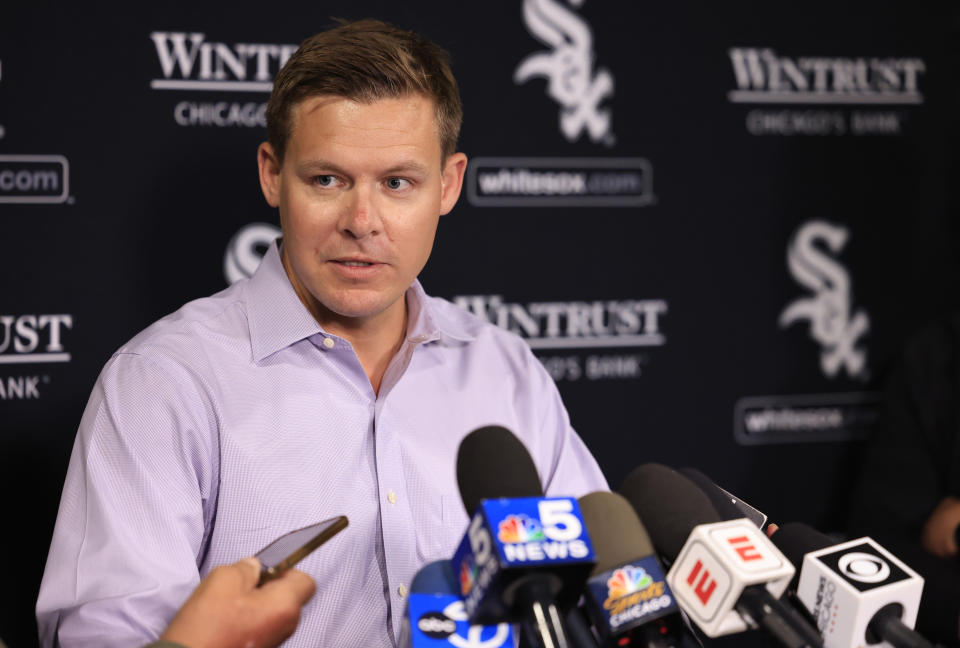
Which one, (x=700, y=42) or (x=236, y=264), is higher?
(x=700, y=42)

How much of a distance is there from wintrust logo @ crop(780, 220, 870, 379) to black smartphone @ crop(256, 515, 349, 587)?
1.93m

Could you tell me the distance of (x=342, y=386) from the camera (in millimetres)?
1566

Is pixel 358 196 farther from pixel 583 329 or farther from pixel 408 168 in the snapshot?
pixel 583 329

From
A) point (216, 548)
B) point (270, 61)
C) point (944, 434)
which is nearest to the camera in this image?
point (216, 548)

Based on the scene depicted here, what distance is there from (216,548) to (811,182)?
Answer: 6.19 ft

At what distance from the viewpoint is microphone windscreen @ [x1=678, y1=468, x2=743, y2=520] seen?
3.46 feet

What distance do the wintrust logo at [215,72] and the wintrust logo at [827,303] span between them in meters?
1.40

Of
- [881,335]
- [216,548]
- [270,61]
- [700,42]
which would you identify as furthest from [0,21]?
[881,335]

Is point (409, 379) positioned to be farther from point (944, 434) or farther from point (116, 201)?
point (944, 434)

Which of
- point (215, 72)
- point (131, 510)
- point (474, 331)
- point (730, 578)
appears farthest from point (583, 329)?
point (730, 578)

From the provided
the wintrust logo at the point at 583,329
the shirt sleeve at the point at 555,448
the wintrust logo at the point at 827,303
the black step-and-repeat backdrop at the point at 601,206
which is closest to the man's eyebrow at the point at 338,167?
the shirt sleeve at the point at 555,448

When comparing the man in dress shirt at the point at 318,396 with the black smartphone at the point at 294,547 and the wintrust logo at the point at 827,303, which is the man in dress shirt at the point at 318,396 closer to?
the black smartphone at the point at 294,547

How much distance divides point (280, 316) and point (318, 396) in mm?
141

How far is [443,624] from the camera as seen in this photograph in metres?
0.89
